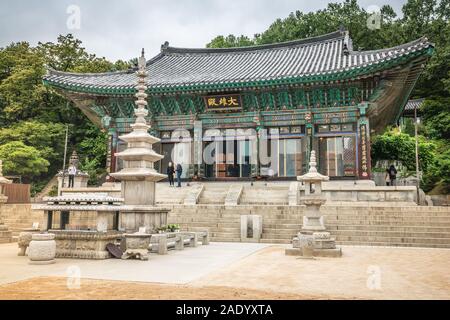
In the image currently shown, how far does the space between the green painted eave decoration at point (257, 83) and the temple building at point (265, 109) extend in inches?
2.0

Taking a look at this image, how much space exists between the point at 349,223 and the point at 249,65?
14173 millimetres

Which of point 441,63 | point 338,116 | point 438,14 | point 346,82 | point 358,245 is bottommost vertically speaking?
point 358,245

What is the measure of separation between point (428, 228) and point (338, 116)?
8.70 m

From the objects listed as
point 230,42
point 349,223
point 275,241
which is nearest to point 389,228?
point 349,223

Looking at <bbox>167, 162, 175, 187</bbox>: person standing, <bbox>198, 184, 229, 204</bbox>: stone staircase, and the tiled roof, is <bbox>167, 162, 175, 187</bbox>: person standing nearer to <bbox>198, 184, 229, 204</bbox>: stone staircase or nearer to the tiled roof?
<bbox>198, 184, 229, 204</bbox>: stone staircase

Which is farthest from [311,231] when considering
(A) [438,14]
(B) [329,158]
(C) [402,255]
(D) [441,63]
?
(A) [438,14]

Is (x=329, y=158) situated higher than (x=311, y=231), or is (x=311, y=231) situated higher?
(x=329, y=158)

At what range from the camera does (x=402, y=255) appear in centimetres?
1048

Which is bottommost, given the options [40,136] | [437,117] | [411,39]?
[40,136]

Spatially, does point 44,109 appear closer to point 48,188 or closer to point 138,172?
point 48,188

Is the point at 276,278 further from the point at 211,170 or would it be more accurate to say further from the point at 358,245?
the point at 211,170

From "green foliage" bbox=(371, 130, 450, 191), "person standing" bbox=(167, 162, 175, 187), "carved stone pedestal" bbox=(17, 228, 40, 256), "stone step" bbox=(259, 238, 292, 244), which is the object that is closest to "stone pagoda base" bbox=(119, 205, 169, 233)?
"carved stone pedestal" bbox=(17, 228, 40, 256)

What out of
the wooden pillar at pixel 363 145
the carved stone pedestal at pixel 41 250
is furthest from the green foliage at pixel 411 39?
the carved stone pedestal at pixel 41 250

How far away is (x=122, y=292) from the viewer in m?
5.62
